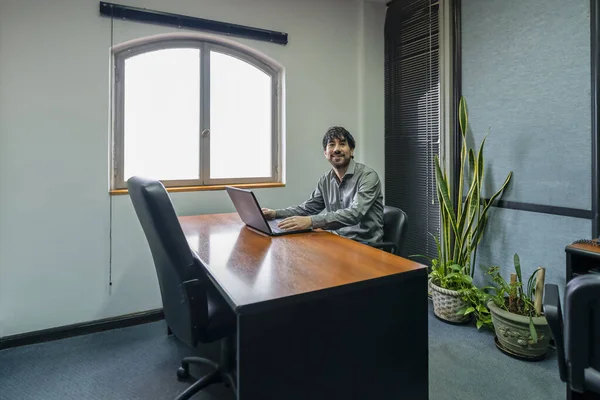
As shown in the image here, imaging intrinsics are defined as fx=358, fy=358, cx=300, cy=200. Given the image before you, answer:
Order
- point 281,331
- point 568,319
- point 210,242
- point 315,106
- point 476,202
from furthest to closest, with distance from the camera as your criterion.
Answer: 1. point 315,106
2. point 476,202
3. point 210,242
4. point 281,331
5. point 568,319

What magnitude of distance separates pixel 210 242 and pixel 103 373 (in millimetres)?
1033

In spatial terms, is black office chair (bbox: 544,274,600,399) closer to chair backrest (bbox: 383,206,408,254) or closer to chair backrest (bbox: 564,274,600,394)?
chair backrest (bbox: 564,274,600,394)

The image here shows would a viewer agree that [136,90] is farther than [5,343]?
Yes

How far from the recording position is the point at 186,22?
2697mm

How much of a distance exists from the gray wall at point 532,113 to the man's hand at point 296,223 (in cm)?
148

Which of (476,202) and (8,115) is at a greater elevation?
(8,115)

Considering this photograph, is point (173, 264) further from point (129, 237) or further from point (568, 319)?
point (129, 237)

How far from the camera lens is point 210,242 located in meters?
1.80

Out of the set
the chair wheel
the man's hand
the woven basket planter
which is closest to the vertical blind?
the woven basket planter

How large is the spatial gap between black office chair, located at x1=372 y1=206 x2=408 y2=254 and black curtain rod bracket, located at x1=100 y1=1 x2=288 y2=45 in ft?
5.86

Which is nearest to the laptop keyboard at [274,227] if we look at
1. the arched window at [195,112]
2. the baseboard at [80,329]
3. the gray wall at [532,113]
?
the arched window at [195,112]

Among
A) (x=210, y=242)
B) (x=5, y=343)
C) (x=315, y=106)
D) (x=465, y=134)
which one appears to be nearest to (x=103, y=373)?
(x=5, y=343)

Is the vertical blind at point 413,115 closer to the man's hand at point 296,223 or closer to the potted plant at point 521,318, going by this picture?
the potted plant at point 521,318

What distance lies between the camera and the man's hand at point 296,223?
1996 millimetres
